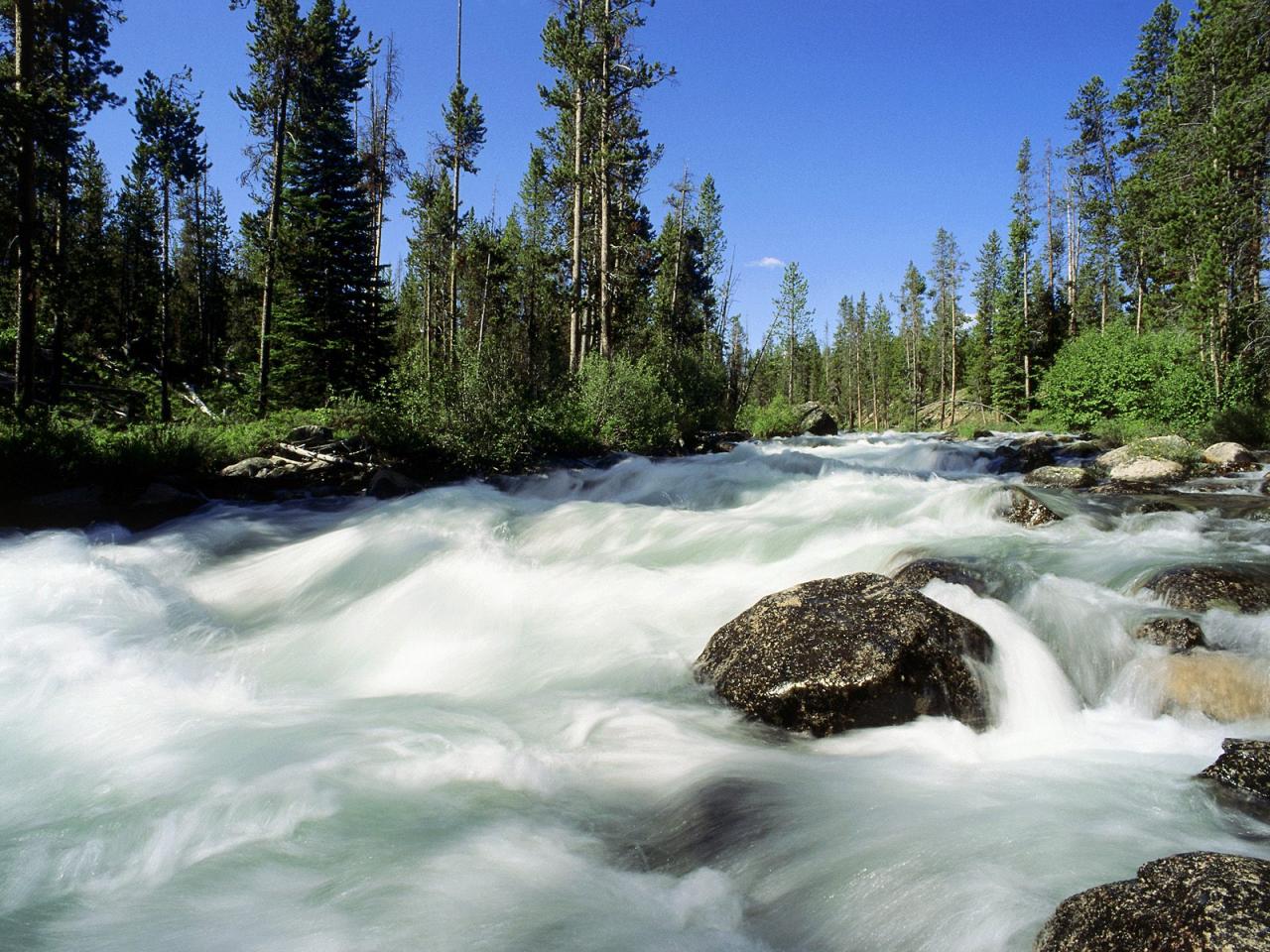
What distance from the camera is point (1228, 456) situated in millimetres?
15461

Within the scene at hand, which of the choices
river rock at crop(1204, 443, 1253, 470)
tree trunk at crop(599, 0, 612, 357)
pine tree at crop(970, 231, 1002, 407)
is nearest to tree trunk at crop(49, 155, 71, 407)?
tree trunk at crop(599, 0, 612, 357)

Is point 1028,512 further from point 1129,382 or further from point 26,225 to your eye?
point 1129,382

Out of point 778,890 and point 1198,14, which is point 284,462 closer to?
point 778,890

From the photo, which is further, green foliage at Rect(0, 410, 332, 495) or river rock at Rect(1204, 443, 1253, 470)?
river rock at Rect(1204, 443, 1253, 470)

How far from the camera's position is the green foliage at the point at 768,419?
34875 mm

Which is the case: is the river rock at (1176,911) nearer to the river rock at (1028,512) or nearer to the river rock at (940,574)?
the river rock at (940,574)

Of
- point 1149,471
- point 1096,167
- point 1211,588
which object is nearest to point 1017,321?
point 1096,167

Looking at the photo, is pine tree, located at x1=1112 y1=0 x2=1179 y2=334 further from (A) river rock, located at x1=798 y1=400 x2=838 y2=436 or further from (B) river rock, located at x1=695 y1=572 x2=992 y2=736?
(B) river rock, located at x1=695 y1=572 x2=992 y2=736

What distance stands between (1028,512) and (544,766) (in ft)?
27.1

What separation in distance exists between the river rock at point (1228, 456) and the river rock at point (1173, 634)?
13.5 meters

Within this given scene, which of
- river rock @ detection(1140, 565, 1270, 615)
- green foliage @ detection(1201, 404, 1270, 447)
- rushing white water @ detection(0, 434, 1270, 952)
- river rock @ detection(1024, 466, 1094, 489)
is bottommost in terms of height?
rushing white water @ detection(0, 434, 1270, 952)

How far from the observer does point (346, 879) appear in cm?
324

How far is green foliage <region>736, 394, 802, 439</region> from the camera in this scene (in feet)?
114

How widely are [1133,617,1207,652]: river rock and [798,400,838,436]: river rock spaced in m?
32.2
